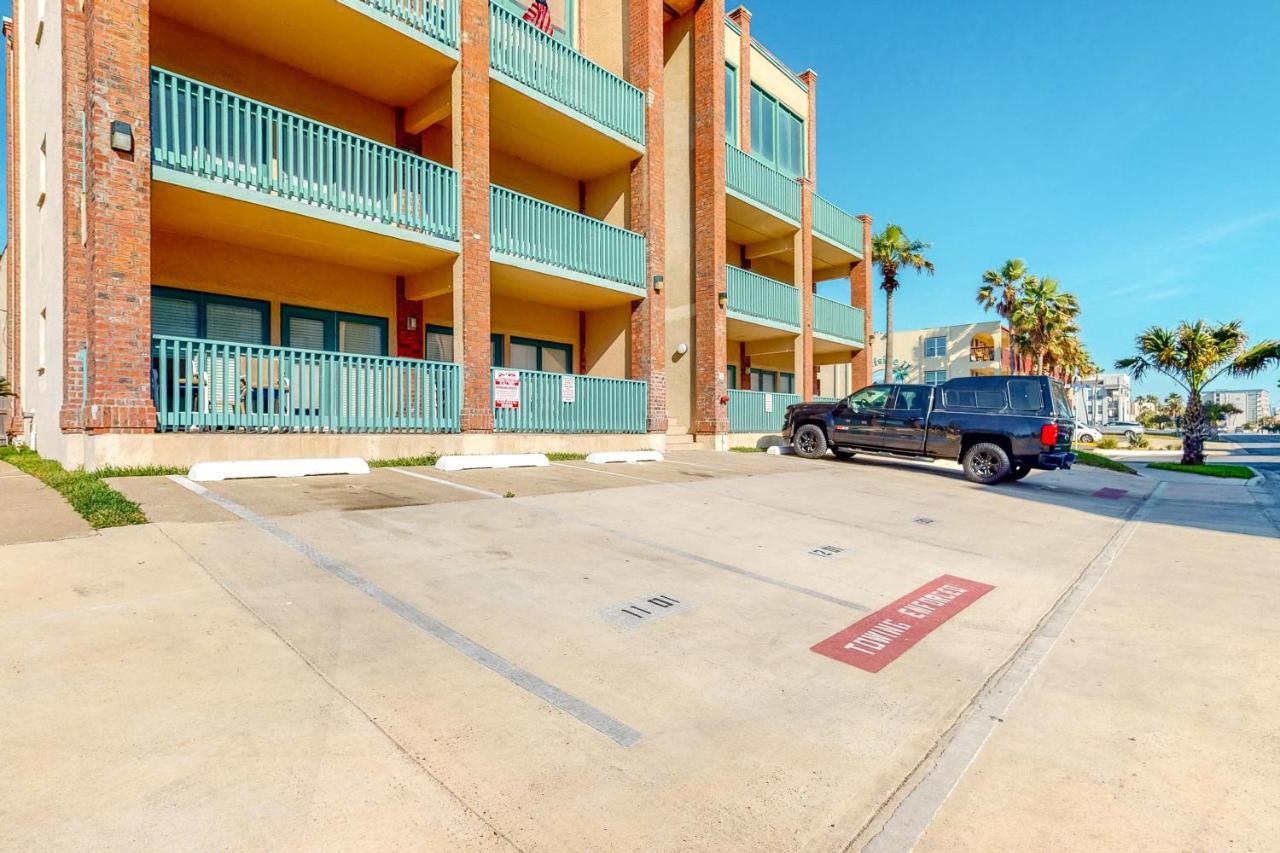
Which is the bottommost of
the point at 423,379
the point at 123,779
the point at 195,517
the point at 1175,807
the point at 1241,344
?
the point at 1175,807

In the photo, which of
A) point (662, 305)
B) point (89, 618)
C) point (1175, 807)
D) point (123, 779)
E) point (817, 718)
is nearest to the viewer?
point (123, 779)

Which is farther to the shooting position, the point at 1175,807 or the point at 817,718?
the point at 817,718

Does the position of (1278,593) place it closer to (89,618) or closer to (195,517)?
(89,618)

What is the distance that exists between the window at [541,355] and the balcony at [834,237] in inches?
431

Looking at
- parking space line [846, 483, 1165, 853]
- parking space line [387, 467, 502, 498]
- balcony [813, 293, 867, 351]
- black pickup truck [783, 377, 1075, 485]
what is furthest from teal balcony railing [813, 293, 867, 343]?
parking space line [846, 483, 1165, 853]

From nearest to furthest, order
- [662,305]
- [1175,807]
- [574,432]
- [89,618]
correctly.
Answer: [1175,807] < [89,618] < [574,432] < [662,305]

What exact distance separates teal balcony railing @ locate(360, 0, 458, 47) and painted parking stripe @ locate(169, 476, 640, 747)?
31.2 feet

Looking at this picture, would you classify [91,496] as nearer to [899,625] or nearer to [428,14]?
[899,625]

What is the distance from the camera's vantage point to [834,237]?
74.9 ft

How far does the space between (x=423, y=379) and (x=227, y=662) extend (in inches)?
339

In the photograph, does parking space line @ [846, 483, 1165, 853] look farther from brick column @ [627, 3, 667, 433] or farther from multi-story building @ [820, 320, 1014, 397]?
multi-story building @ [820, 320, 1014, 397]

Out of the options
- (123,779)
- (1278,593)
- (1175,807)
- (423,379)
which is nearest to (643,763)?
(123,779)

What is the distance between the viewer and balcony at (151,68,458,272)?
873 cm

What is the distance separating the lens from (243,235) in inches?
414
